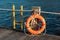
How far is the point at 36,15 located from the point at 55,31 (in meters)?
10.8

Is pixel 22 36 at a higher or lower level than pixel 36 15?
lower

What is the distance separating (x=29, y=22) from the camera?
31.5ft

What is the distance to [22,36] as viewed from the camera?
29.7ft

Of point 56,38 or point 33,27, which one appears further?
point 33,27

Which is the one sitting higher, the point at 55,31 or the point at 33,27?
→ the point at 33,27

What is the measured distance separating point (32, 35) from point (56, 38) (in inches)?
46.9

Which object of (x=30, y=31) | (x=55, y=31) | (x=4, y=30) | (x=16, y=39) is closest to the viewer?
(x=16, y=39)

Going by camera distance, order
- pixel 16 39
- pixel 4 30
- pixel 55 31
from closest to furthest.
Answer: pixel 16 39
pixel 4 30
pixel 55 31


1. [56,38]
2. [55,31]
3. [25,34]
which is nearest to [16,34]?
[25,34]

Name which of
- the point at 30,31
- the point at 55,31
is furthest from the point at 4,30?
the point at 55,31

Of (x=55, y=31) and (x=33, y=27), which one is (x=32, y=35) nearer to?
(x=33, y=27)

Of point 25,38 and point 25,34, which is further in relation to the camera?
point 25,34

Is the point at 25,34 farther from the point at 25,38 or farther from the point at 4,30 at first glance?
the point at 4,30

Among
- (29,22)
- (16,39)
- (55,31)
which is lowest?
(55,31)
